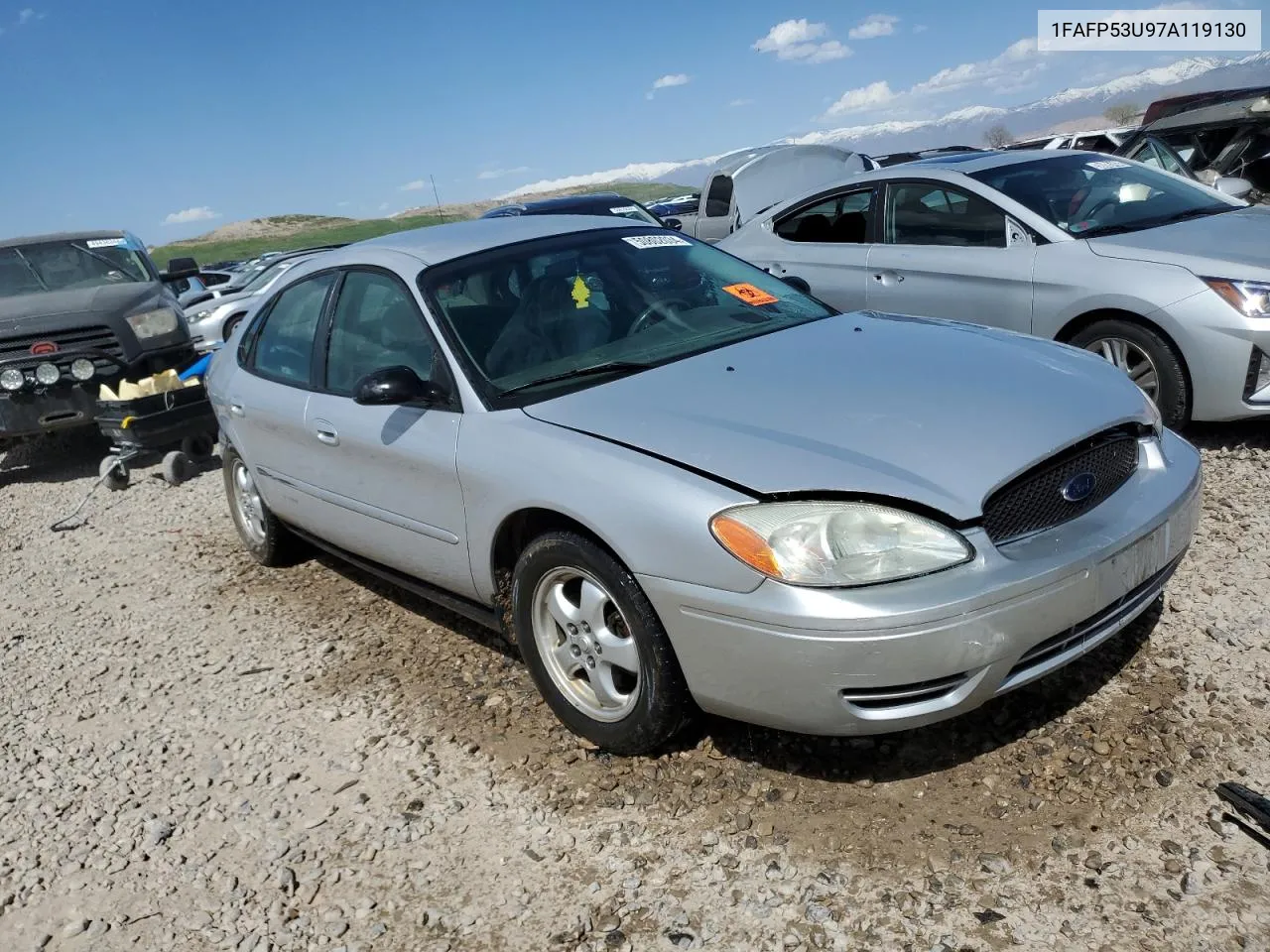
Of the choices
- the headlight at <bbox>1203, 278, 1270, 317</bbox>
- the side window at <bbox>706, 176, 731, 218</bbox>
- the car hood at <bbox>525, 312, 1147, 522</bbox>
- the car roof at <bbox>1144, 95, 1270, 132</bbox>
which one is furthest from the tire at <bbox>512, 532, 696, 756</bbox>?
the car roof at <bbox>1144, 95, 1270, 132</bbox>

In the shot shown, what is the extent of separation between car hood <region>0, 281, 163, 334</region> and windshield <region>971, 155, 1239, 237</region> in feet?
22.5

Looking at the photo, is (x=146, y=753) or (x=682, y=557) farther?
(x=146, y=753)

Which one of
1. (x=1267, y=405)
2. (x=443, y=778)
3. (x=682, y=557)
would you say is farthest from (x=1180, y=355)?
(x=443, y=778)

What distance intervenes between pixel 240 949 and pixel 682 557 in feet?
4.96

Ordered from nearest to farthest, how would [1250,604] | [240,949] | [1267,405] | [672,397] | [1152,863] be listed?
1. [1152,863]
2. [240,949]
3. [672,397]
4. [1250,604]
5. [1267,405]

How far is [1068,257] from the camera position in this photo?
553cm

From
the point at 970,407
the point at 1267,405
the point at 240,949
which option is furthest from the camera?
the point at 1267,405

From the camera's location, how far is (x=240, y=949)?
2.63 meters

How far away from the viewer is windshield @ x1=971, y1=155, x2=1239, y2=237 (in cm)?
580

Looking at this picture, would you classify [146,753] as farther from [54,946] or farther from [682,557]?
[682,557]

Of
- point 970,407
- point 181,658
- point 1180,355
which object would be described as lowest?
point 181,658

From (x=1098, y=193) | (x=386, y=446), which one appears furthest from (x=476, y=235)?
(x=1098, y=193)

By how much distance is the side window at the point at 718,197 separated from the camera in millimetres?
12938

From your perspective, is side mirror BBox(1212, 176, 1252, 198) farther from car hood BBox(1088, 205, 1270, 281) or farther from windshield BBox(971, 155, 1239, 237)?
car hood BBox(1088, 205, 1270, 281)
